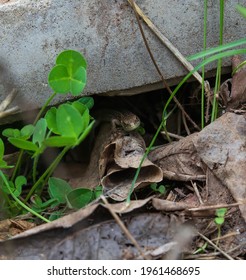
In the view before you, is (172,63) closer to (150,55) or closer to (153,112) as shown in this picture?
(150,55)

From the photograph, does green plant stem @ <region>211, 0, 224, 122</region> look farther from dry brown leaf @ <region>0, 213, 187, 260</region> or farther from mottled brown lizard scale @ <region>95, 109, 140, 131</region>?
dry brown leaf @ <region>0, 213, 187, 260</region>

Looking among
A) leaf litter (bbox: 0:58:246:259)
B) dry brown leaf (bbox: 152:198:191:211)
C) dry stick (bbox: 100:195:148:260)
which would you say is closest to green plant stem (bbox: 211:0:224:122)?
leaf litter (bbox: 0:58:246:259)

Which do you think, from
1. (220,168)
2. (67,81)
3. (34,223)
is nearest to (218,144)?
(220,168)

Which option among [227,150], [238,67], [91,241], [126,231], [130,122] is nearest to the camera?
[126,231]

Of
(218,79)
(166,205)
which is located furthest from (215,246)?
(218,79)

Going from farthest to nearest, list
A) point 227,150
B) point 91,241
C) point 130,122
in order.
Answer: point 130,122, point 227,150, point 91,241

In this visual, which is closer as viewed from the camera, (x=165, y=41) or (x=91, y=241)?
(x=91, y=241)

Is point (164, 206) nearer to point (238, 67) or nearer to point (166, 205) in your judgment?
point (166, 205)
